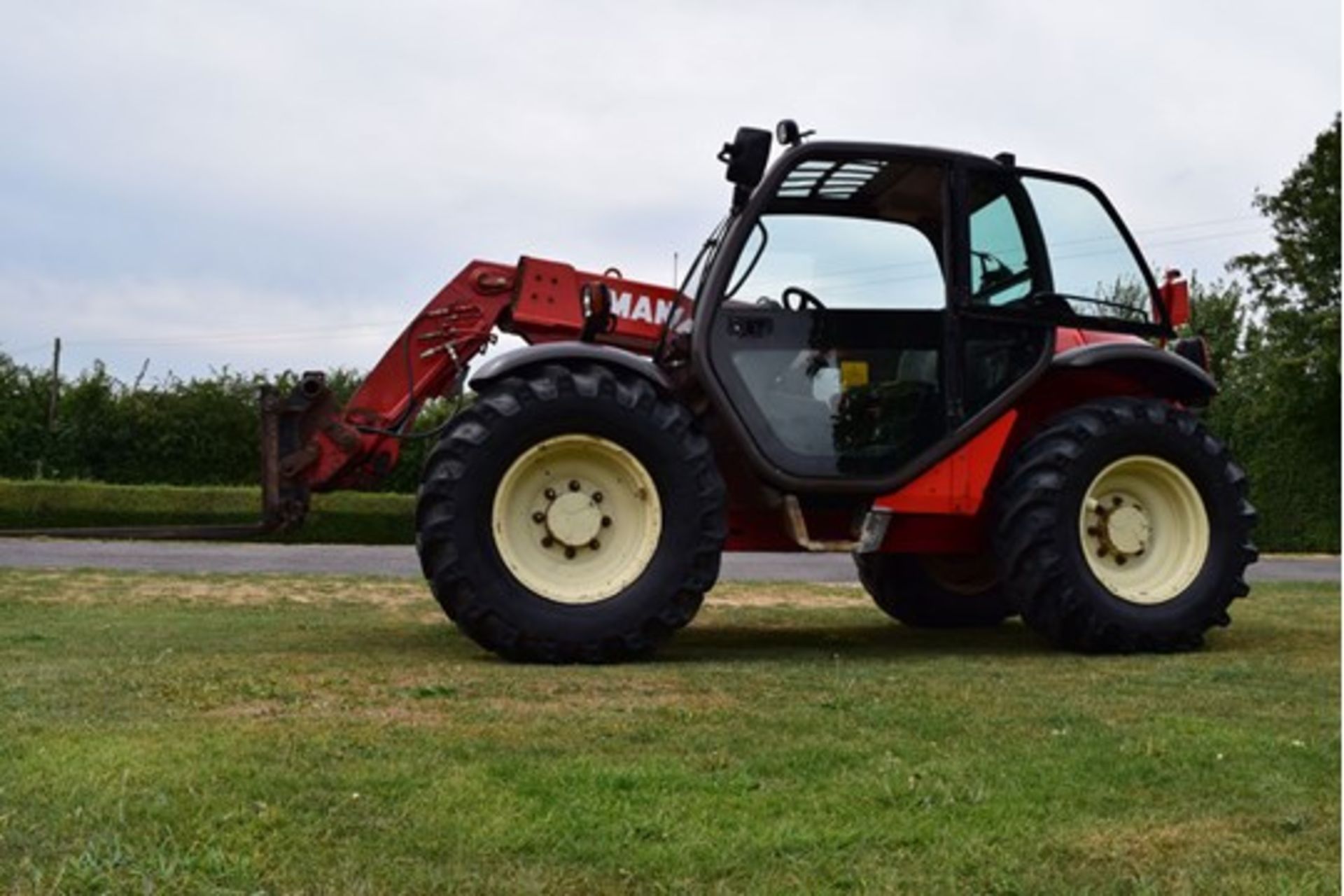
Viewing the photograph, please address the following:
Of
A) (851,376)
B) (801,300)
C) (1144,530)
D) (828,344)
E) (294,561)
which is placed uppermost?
(801,300)

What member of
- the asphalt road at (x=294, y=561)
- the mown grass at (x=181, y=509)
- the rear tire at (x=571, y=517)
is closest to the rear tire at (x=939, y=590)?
the rear tire at (x=571, y=517)

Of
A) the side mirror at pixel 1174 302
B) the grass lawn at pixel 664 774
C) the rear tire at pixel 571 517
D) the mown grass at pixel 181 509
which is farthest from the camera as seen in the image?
the mown grass at pixel 181 509

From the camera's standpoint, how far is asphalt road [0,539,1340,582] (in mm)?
13961

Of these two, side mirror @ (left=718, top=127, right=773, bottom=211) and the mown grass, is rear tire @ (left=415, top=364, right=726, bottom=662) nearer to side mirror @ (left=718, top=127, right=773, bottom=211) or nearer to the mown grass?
side mirror @ (left=718, top=127, right=773, bottom=211)

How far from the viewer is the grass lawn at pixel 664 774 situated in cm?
269

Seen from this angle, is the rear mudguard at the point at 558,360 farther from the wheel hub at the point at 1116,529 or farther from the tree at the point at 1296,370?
the tree at the point at 1296,370

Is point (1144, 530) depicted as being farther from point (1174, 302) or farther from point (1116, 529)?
Answer: point (1174, 302)

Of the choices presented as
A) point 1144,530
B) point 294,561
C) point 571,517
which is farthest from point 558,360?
point 294,561

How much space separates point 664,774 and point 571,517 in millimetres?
2807

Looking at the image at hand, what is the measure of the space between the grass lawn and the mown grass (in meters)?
19.0

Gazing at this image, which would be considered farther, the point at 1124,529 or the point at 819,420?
the point at 1124,529

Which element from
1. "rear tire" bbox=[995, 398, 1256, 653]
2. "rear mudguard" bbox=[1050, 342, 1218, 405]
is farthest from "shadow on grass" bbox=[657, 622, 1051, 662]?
"rear mudguard" bbox=[1050, 342, 1218, 405]

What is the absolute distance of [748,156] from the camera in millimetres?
6293

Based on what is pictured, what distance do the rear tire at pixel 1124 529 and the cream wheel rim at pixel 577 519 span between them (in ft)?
5.45
